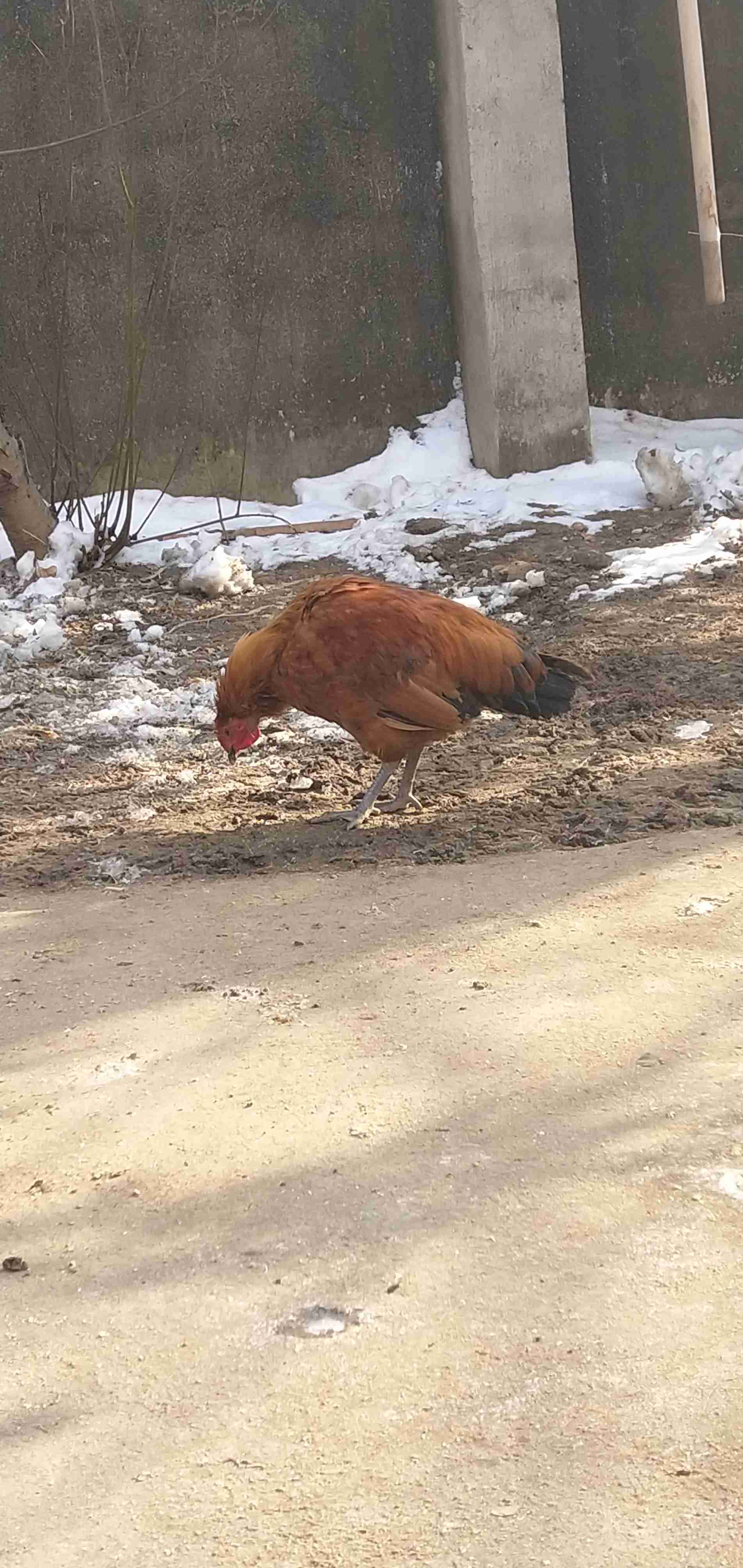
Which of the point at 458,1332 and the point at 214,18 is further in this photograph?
the point at 214,18

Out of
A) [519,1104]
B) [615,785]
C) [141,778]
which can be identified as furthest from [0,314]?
[519,1104]

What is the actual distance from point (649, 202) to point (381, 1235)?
7.58 m

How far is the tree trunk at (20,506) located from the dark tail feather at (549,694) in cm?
343

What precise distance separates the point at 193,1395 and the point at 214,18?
7.70 metres

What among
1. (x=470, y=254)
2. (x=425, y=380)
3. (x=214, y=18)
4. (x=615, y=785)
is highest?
→ (x=214, y=18)

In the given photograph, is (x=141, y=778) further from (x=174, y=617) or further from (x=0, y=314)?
(x=0, y=314)

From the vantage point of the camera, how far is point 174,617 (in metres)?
6.23

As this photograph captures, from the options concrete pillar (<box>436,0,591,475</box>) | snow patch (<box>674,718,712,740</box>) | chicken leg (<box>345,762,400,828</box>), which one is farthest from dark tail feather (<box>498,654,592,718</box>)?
concrete pillar (<box>436,0,591,475</box>)

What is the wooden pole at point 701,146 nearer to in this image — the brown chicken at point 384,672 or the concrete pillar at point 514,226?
the concrete pillar at point 514,226

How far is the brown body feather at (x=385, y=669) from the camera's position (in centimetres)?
369

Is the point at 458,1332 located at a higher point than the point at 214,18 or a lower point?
lower

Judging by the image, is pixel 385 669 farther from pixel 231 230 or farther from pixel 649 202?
pixel 649 202

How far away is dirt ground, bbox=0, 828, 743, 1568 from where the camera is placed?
1526 millimetres

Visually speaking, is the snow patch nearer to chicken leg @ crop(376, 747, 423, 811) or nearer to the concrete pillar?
chicken leg @ crop(376, 747, 423, 811)
